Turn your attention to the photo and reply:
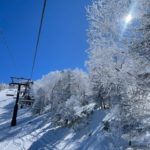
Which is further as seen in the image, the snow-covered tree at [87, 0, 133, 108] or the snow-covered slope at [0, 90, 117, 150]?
the snow-covered slope at [0, 90, 117, 150]

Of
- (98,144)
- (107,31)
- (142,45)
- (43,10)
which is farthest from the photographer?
(98,144)

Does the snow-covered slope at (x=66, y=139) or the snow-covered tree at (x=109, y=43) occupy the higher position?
A: the snow-covered tree at (x=109, y=43)

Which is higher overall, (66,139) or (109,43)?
(109,43)

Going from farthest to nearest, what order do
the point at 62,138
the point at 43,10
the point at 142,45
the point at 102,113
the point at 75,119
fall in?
the point at 102,113, the point at 75,119, the point at 62,138, the point at 142,45, the point at 43,10

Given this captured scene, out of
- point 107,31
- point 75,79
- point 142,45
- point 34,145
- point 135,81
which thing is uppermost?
point 75,79

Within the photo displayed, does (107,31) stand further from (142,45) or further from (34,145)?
(34,145)

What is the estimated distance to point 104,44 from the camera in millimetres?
10250

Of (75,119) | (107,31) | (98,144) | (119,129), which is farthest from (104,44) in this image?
(75,119)

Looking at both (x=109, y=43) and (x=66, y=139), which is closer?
(x=109, y=43)

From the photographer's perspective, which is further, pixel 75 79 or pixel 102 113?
pixel 75 79

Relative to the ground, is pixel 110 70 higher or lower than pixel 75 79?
lower

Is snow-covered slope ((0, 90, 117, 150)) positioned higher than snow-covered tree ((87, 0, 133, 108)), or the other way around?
snow-covered tree ((87, 0, 133, 108))

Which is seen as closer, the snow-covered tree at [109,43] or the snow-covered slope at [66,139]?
the snow-covered tree at [109,43]

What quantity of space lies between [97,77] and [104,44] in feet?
5.14
